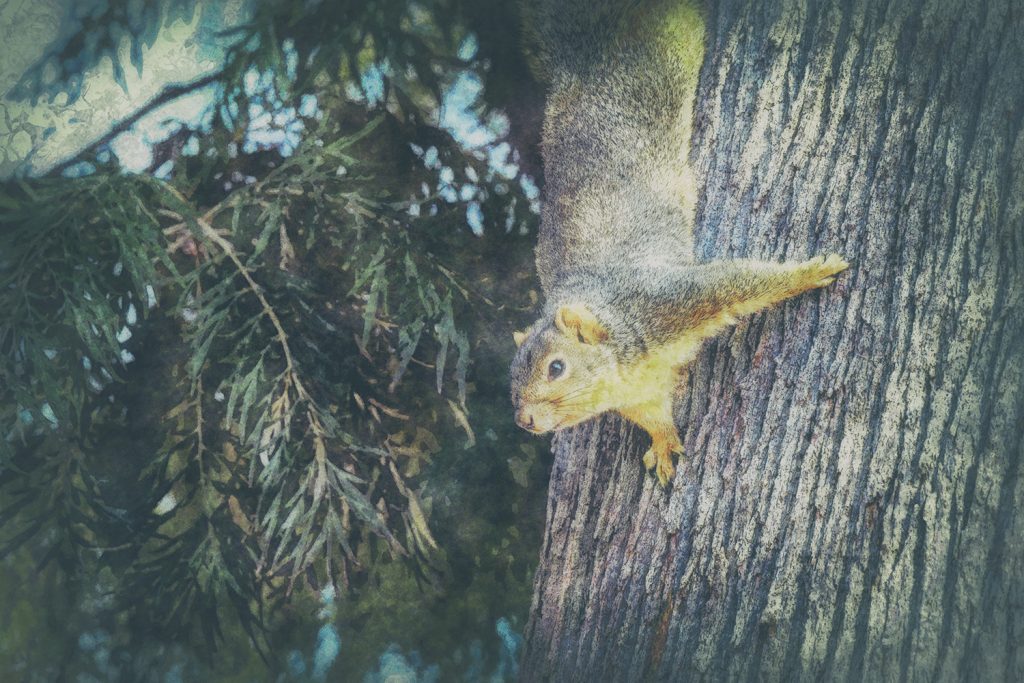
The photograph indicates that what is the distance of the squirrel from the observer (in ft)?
5.20

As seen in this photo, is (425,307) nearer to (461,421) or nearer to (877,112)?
(461,421)

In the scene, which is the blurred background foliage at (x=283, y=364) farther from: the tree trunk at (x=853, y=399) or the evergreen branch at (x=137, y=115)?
the tree trunk at (x=853, y=399)

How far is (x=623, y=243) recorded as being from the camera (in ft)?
6.19

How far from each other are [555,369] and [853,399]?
1.77 feet

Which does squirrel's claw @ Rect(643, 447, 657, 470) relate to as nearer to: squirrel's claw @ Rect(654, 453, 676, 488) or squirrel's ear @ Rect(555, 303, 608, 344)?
squirrel's claw @ Rect(654, 453, 676, 488)

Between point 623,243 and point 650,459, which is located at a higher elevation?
point 623,243

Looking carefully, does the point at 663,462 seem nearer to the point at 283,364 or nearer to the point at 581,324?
the point at 581,324

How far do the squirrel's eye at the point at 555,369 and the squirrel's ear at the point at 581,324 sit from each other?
0.20 feet

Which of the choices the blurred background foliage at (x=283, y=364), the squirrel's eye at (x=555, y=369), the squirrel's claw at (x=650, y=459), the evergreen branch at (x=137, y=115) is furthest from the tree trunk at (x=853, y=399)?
the evergreen branch at (x=137, y=115)

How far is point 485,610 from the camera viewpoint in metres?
1.95

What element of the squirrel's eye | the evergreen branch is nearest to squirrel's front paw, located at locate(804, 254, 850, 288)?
the squirrel's eye

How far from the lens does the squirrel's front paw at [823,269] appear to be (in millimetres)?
1480

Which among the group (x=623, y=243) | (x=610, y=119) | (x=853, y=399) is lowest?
(x=853, y=399)

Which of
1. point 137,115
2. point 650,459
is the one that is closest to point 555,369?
point 650,459
